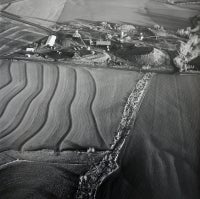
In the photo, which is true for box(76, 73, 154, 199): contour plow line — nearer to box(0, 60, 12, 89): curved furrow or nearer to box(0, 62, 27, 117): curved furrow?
box(0, 62, 27, 117): curved furrow

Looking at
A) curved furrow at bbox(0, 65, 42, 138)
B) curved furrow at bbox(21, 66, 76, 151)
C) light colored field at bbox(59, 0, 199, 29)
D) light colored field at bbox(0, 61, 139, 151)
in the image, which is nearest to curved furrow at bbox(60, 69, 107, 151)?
light colored field at bbox(0, 61, 139, 151)

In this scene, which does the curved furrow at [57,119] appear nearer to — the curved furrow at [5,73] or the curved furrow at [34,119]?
the curved furrow at [34,119]

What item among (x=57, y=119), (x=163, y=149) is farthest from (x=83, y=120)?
(x=163, y=149)

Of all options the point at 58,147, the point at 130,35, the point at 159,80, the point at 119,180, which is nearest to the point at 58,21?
the point at 130,35

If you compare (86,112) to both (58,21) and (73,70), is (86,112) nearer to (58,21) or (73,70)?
(73,70)

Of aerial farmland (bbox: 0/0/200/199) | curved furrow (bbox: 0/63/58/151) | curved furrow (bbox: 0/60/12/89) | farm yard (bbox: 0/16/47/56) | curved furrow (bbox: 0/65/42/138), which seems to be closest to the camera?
aerial farmland (bbox: 0/0/200/199)

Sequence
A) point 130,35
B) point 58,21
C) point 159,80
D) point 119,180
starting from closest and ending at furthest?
1. point 119,180
2. point 159,80
3. point 130,35
4. point 58,21

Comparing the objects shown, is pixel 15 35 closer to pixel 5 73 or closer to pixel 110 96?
pixel 5 73
